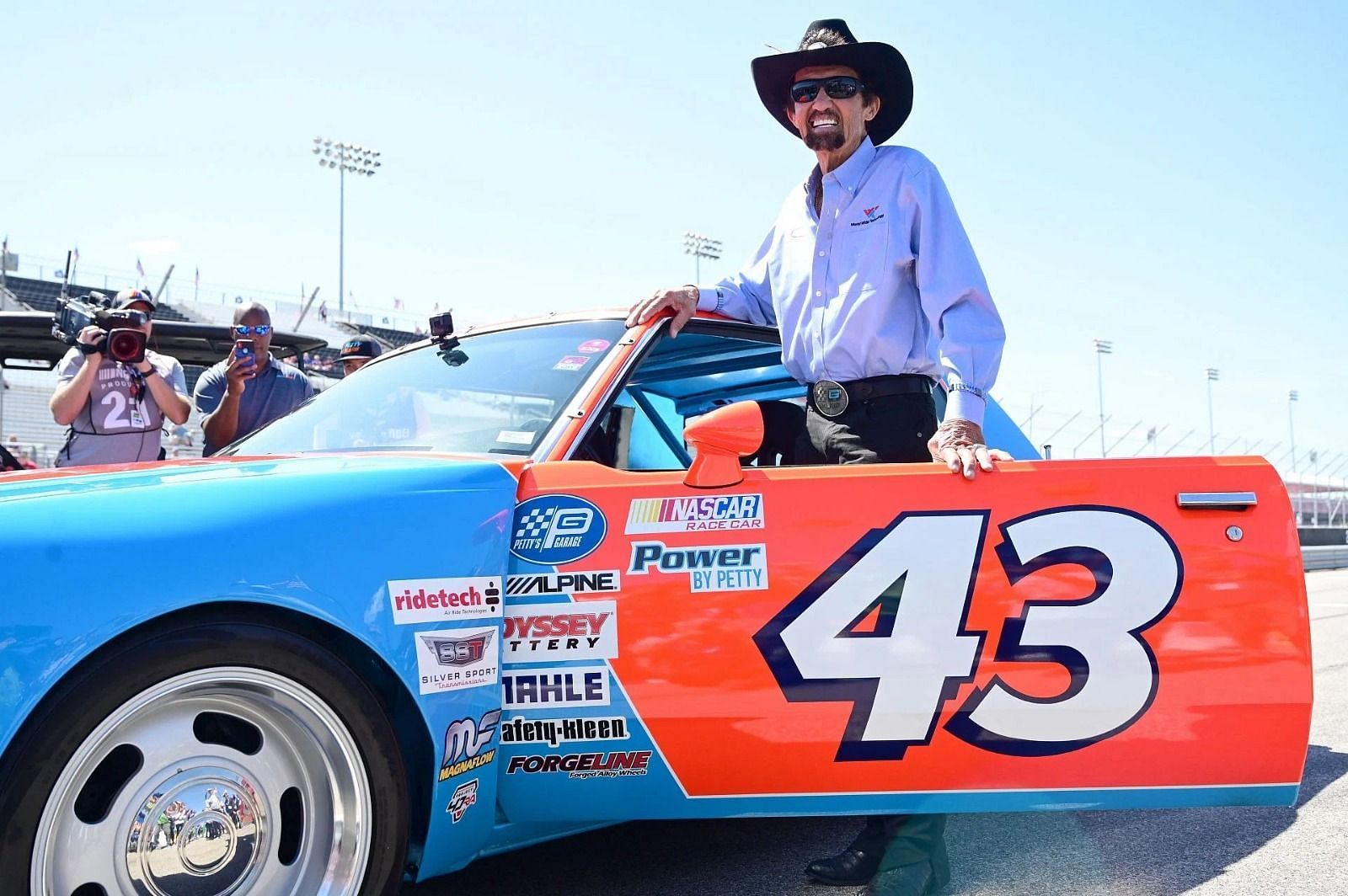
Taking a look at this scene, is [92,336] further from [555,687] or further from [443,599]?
[555,687]

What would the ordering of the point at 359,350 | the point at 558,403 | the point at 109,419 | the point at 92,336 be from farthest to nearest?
1. the point at 359,350
2. the point at 109,419
3. the point at 92,336
4. the point at 558,403

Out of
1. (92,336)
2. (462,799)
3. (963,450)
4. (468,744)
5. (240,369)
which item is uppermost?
(92,336)

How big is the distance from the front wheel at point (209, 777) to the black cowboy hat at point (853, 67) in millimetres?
2014

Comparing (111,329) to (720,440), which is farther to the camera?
(111,329)

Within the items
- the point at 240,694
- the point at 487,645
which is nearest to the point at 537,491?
the point at 487,645

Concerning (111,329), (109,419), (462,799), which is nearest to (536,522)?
(462,799)

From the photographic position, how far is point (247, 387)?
15.5 feet

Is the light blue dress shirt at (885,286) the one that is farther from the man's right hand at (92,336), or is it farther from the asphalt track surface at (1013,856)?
the man's right hand at (92,336)

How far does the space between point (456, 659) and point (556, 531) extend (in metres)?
0.32

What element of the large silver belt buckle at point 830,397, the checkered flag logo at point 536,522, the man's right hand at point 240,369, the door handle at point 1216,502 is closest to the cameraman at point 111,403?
the man's right hand at point 240,369

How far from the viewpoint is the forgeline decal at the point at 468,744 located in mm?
2084

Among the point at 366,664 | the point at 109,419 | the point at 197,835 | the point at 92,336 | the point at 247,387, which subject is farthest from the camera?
the point at 247,387

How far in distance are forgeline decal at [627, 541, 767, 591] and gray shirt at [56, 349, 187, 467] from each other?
123 inches

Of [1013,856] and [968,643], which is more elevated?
[968,643]
